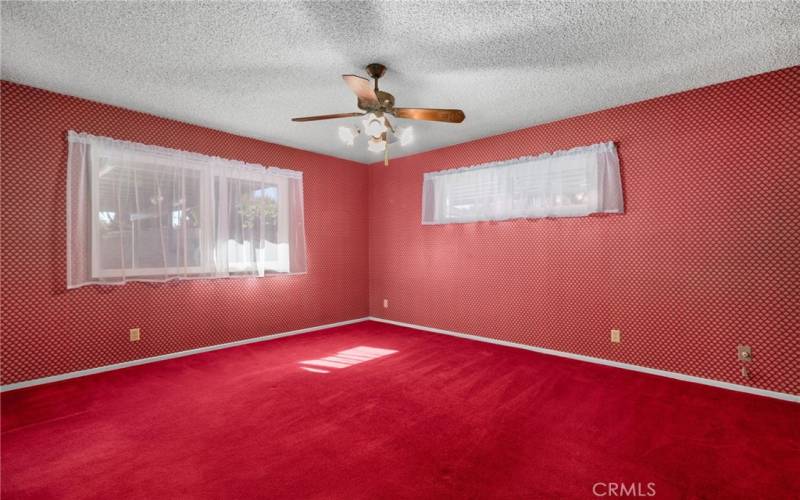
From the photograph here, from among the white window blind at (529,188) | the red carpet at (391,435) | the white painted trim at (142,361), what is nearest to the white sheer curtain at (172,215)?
the white painted trim at (142,361)

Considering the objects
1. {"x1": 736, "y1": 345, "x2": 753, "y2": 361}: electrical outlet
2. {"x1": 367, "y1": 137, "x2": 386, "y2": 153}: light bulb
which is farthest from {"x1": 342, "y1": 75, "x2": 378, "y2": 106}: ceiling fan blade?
{"x1": 736, "y1": 345, "x2": 753, "y2": 361}: electrical outlet

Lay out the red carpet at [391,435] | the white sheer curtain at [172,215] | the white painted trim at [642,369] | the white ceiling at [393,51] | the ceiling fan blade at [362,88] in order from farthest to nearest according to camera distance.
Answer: the white sheer curtain at [172,215], the white painted trim at [642,369], the ceiling fan blade at [362,88], the white ceiling at [393,51], the red carpet at [391,435]

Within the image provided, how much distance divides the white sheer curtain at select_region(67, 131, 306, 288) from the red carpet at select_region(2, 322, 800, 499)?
1.08 meters

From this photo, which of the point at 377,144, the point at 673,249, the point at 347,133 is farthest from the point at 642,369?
the point at 347,133

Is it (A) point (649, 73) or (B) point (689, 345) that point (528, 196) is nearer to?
(A) point (649, 73)

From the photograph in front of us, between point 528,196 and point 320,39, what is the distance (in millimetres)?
2783

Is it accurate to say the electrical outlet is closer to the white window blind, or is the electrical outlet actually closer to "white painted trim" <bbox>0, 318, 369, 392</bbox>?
the white window blind

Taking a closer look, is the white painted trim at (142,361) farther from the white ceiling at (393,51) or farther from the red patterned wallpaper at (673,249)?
the white ceiling at (393,51)

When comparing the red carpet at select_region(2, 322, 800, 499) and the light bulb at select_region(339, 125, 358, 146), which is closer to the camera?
the red carpet at select_region(2, 322, 800, 499)

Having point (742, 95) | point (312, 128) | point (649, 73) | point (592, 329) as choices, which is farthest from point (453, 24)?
point (592, 329)

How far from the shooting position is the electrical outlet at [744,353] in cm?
293

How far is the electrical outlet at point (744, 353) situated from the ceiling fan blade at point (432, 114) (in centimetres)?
299

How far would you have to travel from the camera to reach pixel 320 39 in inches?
94.1

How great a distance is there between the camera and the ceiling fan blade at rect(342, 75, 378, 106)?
A: 7.63ft
